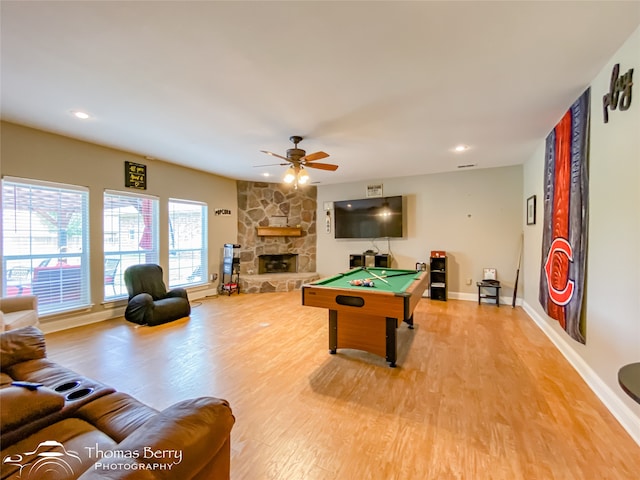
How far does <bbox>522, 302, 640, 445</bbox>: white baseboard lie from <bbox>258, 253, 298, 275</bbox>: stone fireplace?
5.34 m

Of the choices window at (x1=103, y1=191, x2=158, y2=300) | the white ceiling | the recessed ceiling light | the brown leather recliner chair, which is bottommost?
the brown leather recliner chair

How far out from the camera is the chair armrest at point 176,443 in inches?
31.2

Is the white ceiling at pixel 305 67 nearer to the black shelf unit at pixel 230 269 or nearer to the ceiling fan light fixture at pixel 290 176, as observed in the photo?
the ceiling fan light fixture at pixel 290 176

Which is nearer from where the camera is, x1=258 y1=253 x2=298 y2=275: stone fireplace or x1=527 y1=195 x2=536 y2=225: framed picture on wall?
x1=527 y1=195 x2=536 y2=225: framed picture on wall

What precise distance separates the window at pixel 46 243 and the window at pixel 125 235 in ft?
1.02

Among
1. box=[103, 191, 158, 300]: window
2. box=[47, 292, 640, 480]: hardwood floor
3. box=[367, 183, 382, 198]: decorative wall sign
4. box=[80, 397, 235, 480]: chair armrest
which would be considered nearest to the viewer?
box=[80, 397, 235, 480]: chair armrest

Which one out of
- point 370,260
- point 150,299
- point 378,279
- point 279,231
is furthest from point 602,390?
point 279,231

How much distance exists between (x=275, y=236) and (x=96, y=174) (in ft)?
12.4

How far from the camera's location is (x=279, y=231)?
6973 mm

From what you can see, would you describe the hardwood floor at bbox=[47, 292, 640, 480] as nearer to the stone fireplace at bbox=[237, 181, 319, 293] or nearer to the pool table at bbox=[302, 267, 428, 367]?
the pool table at bbox=[302, 267, 428, 367]

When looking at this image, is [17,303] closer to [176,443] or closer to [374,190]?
[176,443]

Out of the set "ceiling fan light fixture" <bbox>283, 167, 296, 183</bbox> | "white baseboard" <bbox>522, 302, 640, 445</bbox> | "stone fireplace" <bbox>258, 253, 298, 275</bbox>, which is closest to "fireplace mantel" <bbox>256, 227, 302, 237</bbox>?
"stone fireplace" <bbox>258, 253, 298, 275</bbox>

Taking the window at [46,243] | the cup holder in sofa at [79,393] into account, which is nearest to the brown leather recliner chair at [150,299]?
the window at [46,243]

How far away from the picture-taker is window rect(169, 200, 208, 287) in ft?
17.9
